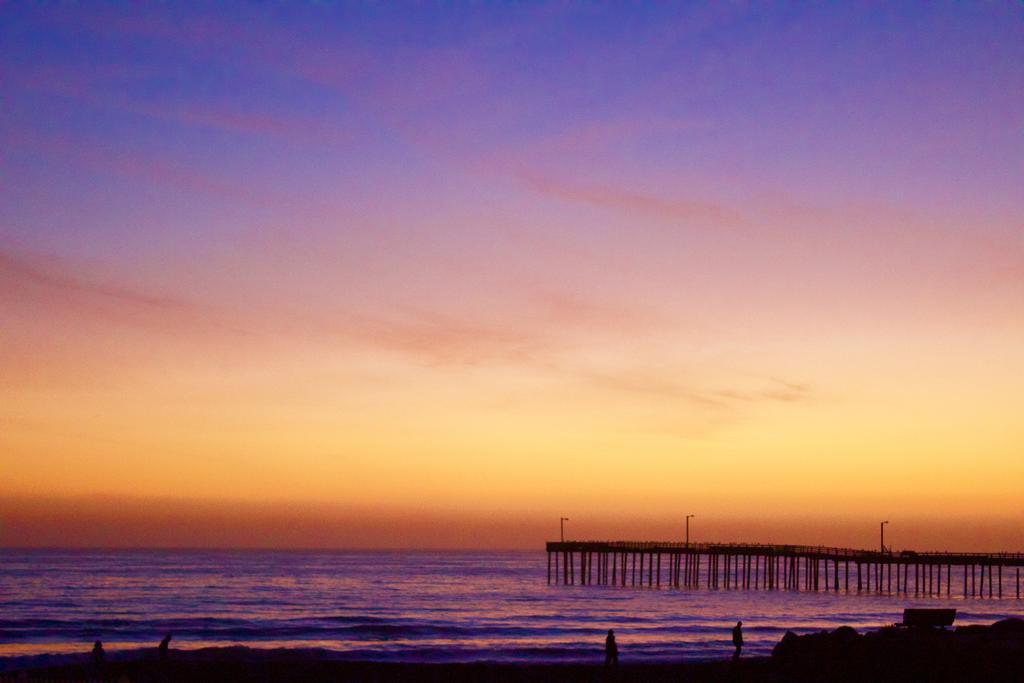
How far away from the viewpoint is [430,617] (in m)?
68.1

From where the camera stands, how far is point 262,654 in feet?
141

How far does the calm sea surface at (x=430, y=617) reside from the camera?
1935 inches

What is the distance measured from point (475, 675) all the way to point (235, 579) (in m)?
88.3

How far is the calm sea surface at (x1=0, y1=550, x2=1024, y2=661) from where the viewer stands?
161 feet

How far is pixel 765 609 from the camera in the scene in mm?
69438

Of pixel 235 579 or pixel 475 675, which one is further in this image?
pixel 235 579

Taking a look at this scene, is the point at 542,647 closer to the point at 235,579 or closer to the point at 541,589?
the point at 541,589

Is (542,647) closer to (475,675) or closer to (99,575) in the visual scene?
(475,675)

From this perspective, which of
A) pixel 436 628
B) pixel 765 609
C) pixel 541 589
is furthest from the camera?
pixel 541 589

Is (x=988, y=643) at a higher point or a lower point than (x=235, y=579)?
higher

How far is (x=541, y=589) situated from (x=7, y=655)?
193 feet

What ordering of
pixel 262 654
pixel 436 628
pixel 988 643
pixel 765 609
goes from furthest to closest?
pixel 765 609
pixel 436 628
pixel 262 654
pixel 988 643

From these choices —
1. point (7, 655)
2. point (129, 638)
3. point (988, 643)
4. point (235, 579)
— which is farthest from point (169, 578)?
point (988, 643)

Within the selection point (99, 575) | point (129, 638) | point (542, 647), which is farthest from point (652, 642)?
point (99, 575)
